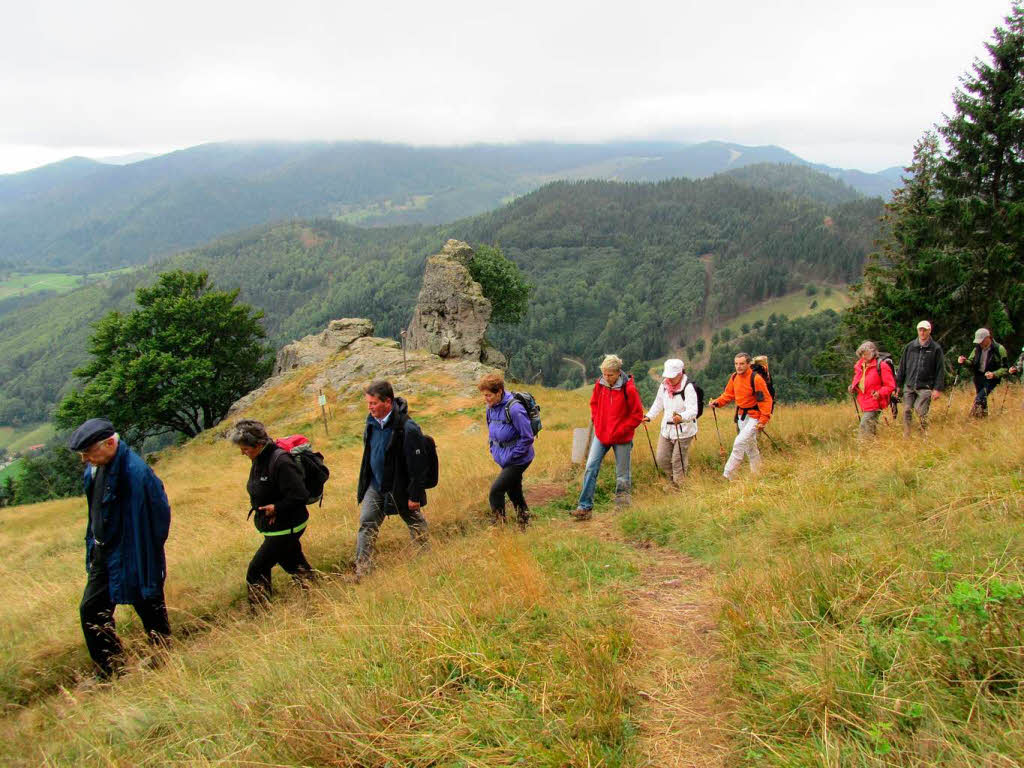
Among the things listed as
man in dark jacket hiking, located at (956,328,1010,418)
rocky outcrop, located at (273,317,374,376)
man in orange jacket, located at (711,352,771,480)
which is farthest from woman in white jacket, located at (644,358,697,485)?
rocky outcrop, located at (273,317,374,376)

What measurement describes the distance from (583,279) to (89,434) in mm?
154070

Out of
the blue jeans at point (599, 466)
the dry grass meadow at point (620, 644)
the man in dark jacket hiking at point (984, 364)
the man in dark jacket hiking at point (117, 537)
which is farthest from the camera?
the man in dark jacket hiking at point (984, 364)

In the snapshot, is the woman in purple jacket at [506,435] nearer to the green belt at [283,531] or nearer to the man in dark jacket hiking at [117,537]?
the green belt at [283,531]

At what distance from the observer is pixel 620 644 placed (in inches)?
124

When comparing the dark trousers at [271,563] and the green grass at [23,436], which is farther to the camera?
the green grass at [23,436]

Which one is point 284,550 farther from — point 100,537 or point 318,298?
point 318,298

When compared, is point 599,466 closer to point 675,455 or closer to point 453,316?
point 675,455

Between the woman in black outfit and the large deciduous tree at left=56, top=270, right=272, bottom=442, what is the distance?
2578 centimetres

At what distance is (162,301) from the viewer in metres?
28.6

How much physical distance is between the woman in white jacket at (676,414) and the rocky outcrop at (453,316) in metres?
24.7

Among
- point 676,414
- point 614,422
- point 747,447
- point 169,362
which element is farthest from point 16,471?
point 747,447

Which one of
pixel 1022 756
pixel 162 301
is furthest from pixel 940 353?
pixel 162 301

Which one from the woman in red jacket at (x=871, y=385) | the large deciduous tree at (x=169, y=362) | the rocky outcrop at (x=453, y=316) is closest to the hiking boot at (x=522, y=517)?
the woman in red jacket at (x=871, y=385)

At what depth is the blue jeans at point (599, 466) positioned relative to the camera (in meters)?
6.50
